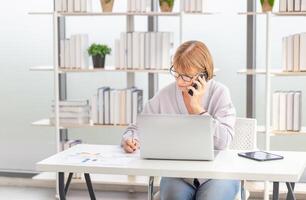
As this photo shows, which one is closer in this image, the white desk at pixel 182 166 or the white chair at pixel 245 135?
the white desk at pixel 182 166

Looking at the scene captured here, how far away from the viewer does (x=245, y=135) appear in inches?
143

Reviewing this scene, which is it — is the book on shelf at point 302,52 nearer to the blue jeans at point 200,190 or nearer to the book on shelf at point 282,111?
the book on shelf at point 282,111

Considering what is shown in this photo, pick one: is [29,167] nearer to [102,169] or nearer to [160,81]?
[160,81]

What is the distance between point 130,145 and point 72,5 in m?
2.19

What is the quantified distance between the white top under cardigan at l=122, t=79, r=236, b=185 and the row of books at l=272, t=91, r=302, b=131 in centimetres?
146

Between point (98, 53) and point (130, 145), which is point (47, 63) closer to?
point (98, 53)

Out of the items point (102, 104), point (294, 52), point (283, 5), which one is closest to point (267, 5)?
point (283, 5)

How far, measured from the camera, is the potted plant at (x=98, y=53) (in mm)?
5203

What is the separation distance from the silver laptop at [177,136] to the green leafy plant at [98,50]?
225 centimetres

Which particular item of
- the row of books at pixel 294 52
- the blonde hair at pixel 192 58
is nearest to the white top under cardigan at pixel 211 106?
the blonde hair at pixel 192 58

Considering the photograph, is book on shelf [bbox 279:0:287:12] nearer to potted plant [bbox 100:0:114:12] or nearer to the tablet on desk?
potted plant [bbox 100:0:114:12]

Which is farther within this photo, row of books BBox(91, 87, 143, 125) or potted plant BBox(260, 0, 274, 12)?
row of books BBox(91, 87, 143, 125)

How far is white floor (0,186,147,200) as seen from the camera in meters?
5.24

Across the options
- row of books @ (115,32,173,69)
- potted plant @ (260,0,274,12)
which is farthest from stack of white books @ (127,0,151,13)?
potted plant @ (260,0,274,12)
